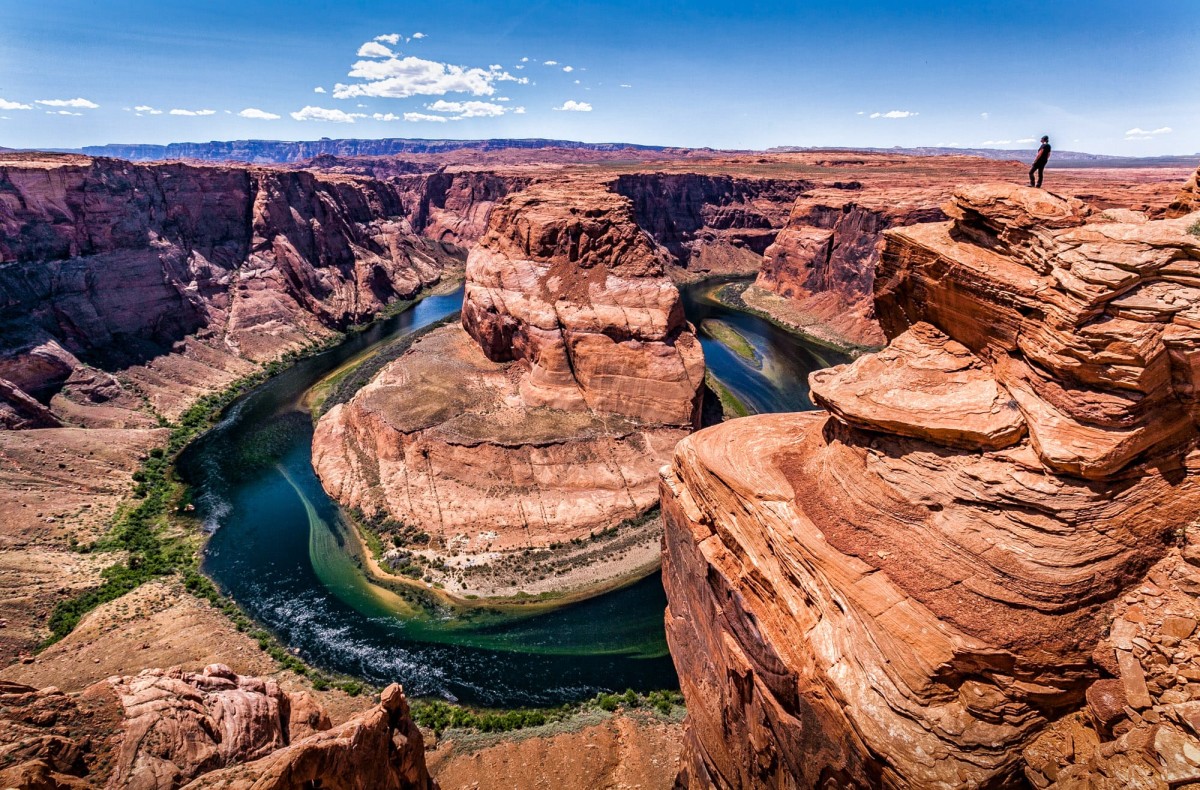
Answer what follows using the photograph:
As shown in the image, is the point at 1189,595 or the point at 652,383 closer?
the point at 1189,595

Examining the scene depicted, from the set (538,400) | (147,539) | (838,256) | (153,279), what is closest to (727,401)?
(538,400)

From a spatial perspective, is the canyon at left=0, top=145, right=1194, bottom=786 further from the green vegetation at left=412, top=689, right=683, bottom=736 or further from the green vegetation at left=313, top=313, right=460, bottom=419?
the green vegetation at left=313, top=313, right=460, bottom=419

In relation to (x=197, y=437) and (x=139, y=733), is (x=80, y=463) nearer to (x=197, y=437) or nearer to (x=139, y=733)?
(x=197, y=437)

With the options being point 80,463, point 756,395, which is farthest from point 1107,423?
point 80,463

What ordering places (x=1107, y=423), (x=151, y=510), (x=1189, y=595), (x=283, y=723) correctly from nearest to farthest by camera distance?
(x=1189, y=595)
(x=1107, y=423)
(x=283, y=723)
(x=151, y=510)

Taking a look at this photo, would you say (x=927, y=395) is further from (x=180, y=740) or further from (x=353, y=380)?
(x=353, y=380)

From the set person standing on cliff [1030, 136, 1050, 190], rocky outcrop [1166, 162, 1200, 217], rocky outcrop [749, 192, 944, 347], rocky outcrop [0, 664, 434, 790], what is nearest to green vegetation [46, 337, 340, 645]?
rocky outcrop [0, 664, 434, 790]

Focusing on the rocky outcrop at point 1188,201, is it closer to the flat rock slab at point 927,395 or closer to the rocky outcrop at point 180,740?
the flat rock slab at point 927,395
